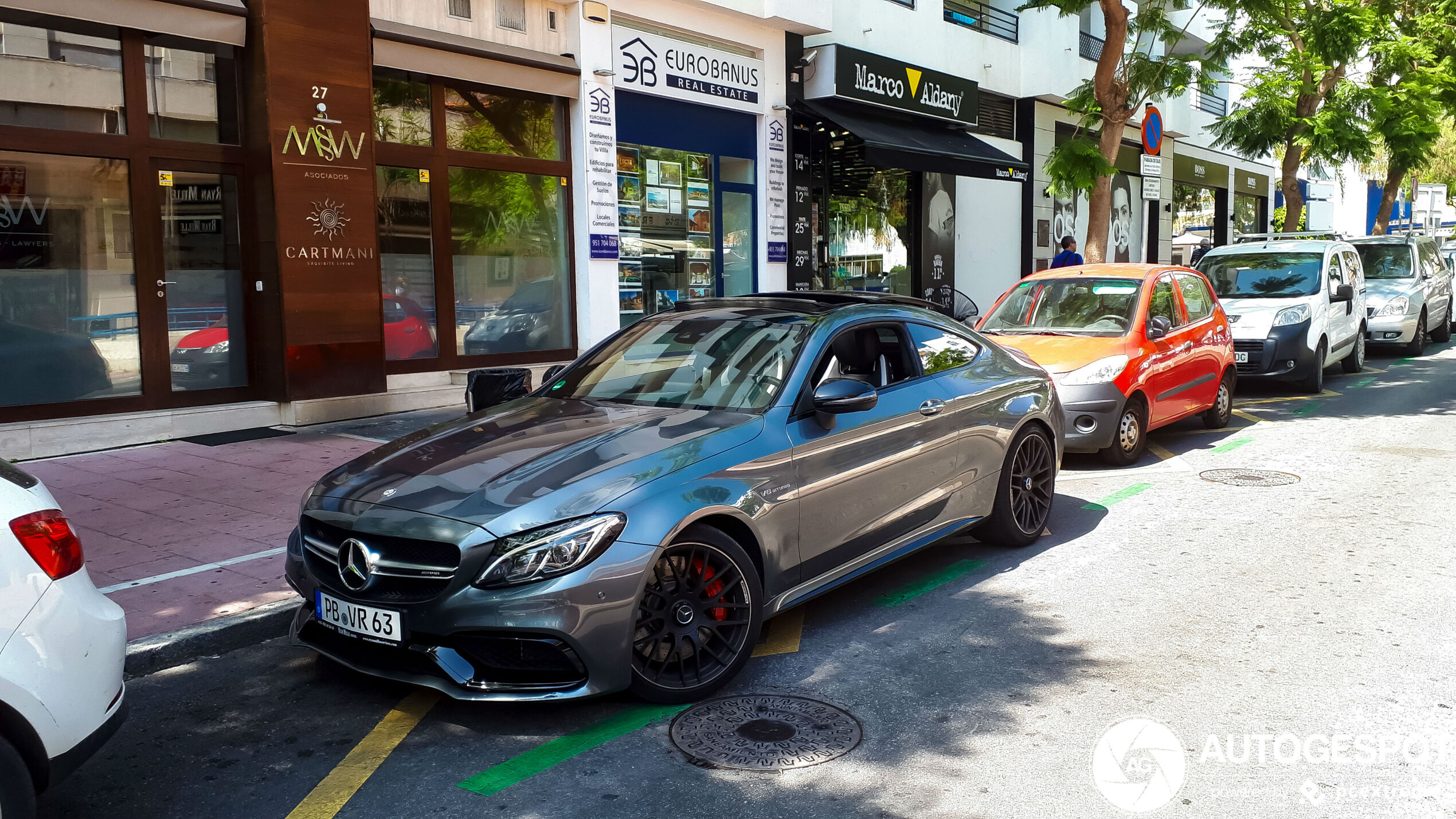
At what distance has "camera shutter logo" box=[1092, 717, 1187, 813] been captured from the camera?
3.40 m

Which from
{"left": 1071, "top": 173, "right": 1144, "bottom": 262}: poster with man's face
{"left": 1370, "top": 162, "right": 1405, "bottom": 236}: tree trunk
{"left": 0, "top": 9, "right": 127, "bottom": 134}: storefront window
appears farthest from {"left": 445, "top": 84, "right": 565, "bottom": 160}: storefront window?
{"left": 1370, "top": 162, "right": 1405, "bottom": 236}: tree trunk

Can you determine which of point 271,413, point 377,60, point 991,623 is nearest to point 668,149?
point 377,60

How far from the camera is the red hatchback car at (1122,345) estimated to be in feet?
28.1

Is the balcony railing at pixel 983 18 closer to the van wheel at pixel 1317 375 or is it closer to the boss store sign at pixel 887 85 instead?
the boss store sign at pixel 887 85

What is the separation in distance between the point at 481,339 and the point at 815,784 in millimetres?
9743

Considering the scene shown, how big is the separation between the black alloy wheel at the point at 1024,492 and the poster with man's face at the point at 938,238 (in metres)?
13.1

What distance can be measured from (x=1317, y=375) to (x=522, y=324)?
9367 millimetres

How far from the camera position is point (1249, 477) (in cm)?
831

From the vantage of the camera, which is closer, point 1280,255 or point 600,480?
point 600,480

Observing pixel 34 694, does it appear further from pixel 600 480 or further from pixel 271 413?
pixel 271 413

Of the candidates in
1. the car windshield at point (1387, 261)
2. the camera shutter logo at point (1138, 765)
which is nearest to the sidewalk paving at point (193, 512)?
the camera shutter logo at point (1138, 765)

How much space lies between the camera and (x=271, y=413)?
10.3m

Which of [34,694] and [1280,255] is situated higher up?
[1280,255]

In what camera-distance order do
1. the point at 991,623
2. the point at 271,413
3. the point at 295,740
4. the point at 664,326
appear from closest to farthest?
the point at 295,740, the point at 991,623, the point at 664,326, the point at 271,413
